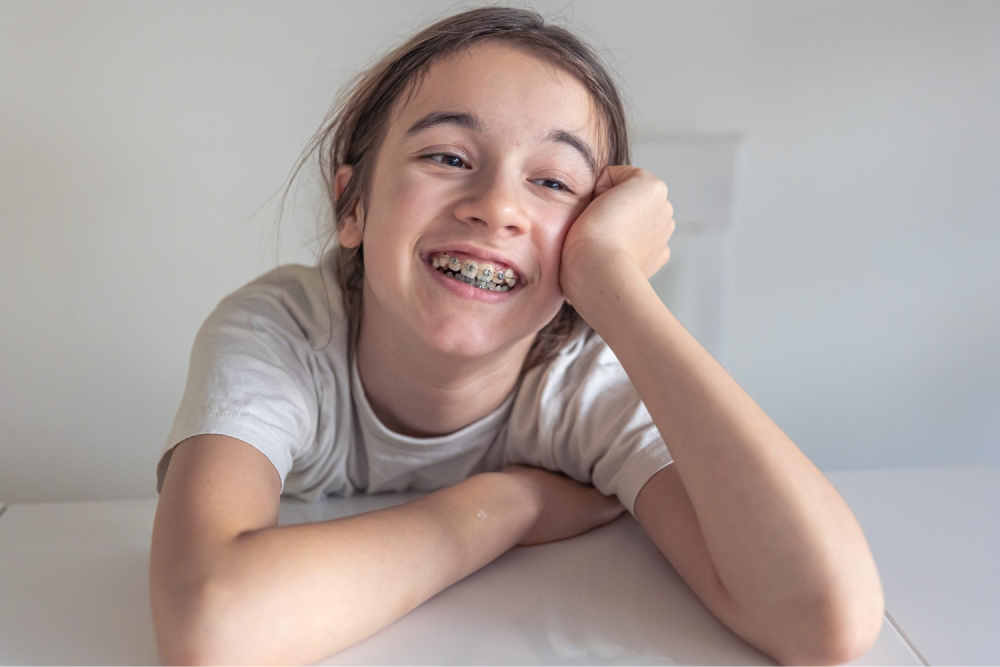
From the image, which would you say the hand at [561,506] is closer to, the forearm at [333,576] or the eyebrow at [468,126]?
the forearm at [333,576]

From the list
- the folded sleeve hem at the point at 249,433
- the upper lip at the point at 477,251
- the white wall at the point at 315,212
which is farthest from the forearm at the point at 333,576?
the white wall at the point at 315,212

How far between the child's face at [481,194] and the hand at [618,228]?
0.03m

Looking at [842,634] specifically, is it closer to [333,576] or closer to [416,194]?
[333,576]

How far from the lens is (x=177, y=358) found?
1.44m

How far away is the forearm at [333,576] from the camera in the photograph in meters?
0.54

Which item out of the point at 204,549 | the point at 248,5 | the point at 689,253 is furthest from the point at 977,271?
the point at 204,549

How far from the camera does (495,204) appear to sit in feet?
2.35

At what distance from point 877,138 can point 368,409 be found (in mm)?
1052

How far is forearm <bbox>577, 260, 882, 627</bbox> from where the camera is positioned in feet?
1.88

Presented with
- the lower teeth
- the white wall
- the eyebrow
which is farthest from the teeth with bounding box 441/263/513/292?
the white wall

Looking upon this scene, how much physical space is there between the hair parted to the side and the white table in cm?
25

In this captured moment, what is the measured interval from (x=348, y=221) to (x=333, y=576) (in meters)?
0.43

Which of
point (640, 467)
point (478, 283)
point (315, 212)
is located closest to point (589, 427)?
point (640, 467)

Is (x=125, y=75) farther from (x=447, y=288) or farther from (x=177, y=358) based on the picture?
(x=447, y=288)
